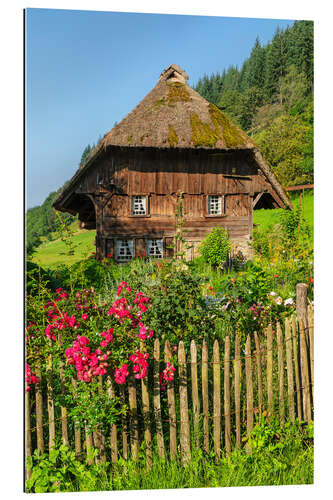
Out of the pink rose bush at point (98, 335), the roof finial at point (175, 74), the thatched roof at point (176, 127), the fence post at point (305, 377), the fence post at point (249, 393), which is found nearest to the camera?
the pink rose bush at point (98, 335)

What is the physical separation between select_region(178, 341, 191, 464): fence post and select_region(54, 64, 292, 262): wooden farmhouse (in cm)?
139

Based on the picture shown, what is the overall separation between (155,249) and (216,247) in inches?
25.7

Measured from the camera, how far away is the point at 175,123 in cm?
516

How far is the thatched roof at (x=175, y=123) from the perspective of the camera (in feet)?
12.2

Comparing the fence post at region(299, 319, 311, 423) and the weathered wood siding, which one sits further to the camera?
the weathered wood siding

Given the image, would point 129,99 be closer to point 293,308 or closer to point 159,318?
point 159,318

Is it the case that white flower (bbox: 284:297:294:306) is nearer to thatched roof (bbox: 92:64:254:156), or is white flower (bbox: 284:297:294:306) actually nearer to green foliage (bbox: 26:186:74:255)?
thatched roof (bbox: 92:64:254:156)

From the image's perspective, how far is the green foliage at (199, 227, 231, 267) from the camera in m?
3.84

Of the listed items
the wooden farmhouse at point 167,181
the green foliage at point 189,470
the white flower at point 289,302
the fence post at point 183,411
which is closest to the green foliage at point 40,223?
the wooden farmhouse at point 167,181

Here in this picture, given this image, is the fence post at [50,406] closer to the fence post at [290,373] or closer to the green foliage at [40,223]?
the green foliage at [40,223]

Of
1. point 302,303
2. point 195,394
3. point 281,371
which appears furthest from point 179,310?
point 302,303

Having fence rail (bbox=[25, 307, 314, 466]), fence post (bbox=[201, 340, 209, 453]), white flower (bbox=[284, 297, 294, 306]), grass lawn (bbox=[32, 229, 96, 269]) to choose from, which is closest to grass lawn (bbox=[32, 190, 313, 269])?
grass lawn (bbox=[32, 229, 96, 269])
